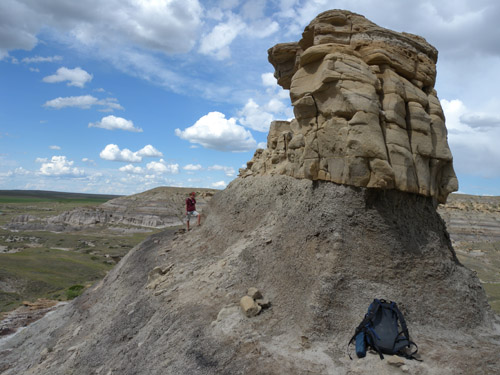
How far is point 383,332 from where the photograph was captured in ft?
23.4

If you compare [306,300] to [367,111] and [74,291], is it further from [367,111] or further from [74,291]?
[74,291]

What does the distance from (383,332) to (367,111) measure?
4909mm

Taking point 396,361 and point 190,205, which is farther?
point 190,205

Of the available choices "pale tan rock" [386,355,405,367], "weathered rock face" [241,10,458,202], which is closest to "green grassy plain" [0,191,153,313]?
"weathered rock face" [241,10,458,202]

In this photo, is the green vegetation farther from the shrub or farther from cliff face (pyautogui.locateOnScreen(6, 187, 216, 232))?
cliff face (pyautogui.locateOnScreen(6, 187, 216, 232))

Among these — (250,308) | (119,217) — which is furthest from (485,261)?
(119,217)

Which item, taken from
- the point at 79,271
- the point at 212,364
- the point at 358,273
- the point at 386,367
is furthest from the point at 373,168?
the point at 79,271

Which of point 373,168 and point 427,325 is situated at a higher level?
point 373,168

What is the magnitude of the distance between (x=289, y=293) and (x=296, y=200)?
272 centimetres

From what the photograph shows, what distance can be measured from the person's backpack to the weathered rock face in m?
2.75

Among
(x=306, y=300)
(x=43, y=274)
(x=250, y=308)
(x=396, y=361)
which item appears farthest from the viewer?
(x=43, y=274)

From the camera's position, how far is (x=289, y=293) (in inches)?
339

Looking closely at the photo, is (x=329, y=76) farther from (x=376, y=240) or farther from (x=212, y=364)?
(x=212, y=364)

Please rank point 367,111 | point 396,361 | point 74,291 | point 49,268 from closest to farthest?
point 396,361 → point 367,111 → point 74,291 → point 49,268
